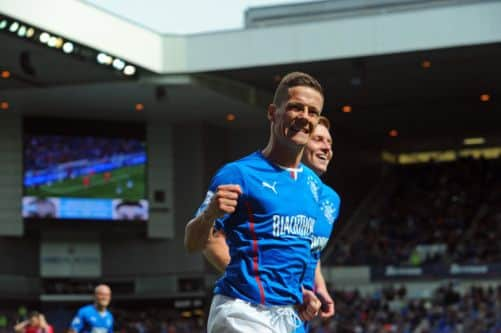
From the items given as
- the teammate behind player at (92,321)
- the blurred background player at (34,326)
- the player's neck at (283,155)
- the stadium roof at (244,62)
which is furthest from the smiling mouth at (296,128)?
the stadium roof at (244,62)

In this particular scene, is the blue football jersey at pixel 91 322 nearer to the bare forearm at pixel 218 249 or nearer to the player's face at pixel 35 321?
the player's face at pixel 35 321

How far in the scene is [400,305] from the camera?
104ft

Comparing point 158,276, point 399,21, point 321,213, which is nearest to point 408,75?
point 399,21

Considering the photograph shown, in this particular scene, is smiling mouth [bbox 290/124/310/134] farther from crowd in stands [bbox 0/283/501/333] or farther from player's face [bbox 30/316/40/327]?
crowd in stands [bbox 0/283/501/333]

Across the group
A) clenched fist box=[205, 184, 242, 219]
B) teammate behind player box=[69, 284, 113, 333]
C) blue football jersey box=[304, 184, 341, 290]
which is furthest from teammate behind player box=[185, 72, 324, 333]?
teammate behind player box=[69, 284, 113, 333]

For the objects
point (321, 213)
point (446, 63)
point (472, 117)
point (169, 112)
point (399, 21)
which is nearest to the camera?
point (321, 213)

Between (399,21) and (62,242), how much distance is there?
A: 1517cm

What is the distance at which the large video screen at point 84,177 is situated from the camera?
34969mm

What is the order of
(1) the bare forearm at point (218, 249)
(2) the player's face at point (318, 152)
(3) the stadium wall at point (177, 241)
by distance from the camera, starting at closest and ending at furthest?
(1) the bare forearm at point (218, 249)
(2) the player's face at point (318, 152)
(3) the stadium wall at point (177, 241)

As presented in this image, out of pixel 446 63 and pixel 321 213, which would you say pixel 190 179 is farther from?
pixel 321 213

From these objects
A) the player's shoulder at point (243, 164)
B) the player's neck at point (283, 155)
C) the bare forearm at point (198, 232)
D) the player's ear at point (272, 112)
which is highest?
the player's ear at point (272, 112)

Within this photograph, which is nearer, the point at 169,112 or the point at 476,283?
the point at 476,283

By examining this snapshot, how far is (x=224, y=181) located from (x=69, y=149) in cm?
3150

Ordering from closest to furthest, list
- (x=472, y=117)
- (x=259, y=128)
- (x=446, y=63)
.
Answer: (x=446, y=63), (x=259, y=128), (x=472, y=117)
